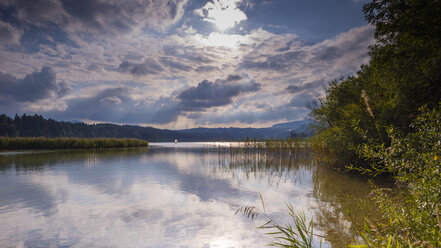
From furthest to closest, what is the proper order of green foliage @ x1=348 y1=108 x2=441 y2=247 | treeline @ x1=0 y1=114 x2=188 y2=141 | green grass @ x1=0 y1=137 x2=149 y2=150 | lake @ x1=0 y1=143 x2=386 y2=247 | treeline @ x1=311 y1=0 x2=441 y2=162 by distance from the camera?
1. treeline @ x1=0 y1=114 x2=188 y2=141
2. green grass @ x1=0 y1=137 x2=149 y2=150
3. treeline @ x1=311 y1=0 x2=441 y2=162
4. lake @ x1=0 y1=143 x2=386 y2=247
5. green foliage @ x1=348 y1=108 x2=441 y2=247

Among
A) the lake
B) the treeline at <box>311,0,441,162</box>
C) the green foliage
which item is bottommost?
the lake

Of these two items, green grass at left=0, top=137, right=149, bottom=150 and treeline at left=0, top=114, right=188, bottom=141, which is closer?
green grass at left=0, top=137, right=149, bottom=150

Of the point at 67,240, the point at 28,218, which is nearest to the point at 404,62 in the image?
the point at 67,240

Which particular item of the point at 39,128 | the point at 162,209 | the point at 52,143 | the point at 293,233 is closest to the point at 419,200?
the point at 293,233

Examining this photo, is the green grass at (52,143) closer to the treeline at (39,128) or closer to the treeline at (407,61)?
the treeline at (407,61)

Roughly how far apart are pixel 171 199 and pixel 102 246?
4552 millimetres

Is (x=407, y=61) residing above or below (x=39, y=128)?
below

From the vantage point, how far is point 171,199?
1024 cm

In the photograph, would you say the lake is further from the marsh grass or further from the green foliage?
the green foliage

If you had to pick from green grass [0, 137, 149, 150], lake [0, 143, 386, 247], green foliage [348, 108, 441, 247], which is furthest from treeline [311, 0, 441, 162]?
green grass [0, 137, 149, 150]

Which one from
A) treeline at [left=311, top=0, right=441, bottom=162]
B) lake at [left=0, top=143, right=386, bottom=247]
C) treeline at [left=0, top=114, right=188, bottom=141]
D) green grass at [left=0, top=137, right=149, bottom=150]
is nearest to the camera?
lake at [left=0, top=143, right=386, bottom=247]

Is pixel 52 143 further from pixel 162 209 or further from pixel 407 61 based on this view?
pixel 407 61

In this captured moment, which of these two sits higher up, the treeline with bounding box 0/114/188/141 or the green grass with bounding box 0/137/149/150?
the treeline with bounding box 0/114/188/141

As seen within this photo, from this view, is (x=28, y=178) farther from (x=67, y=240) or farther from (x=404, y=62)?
(x=404, y=62)
